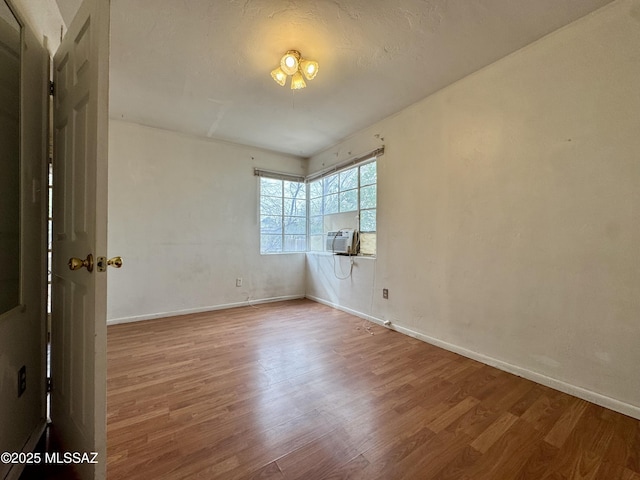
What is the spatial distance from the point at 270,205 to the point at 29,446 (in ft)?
11.5

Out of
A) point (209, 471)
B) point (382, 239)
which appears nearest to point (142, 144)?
point (382, 239)

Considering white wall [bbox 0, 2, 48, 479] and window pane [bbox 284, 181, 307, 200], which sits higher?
window pane [bbox 284, 181, 307, 200]

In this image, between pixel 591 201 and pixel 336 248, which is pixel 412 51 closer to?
pixel 591 201

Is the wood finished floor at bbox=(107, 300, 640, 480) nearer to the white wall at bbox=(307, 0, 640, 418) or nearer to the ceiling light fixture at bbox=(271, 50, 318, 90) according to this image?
the white wall at bbox=(307, 0, 640, 418)

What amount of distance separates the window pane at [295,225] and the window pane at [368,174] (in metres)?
1.45

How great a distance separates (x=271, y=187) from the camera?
4398 mm

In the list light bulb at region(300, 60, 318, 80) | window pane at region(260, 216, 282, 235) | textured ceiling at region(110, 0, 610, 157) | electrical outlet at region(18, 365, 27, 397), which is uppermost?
textured ceiling at region(110, 0, 610, 157)

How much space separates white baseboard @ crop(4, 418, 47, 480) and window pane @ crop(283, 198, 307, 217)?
11.6ft

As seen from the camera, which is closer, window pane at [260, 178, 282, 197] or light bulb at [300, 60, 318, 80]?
light bulb at [300, 60, 318, 80]

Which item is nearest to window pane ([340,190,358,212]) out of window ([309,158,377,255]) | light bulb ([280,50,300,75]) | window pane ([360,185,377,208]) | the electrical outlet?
window ([309,158,377,255])

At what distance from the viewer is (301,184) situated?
4691 millimetres

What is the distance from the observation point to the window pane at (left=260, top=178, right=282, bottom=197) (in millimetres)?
4315

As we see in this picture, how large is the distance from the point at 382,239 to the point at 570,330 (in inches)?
70.8

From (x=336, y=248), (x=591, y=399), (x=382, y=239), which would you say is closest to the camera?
(x=591, y=399)
